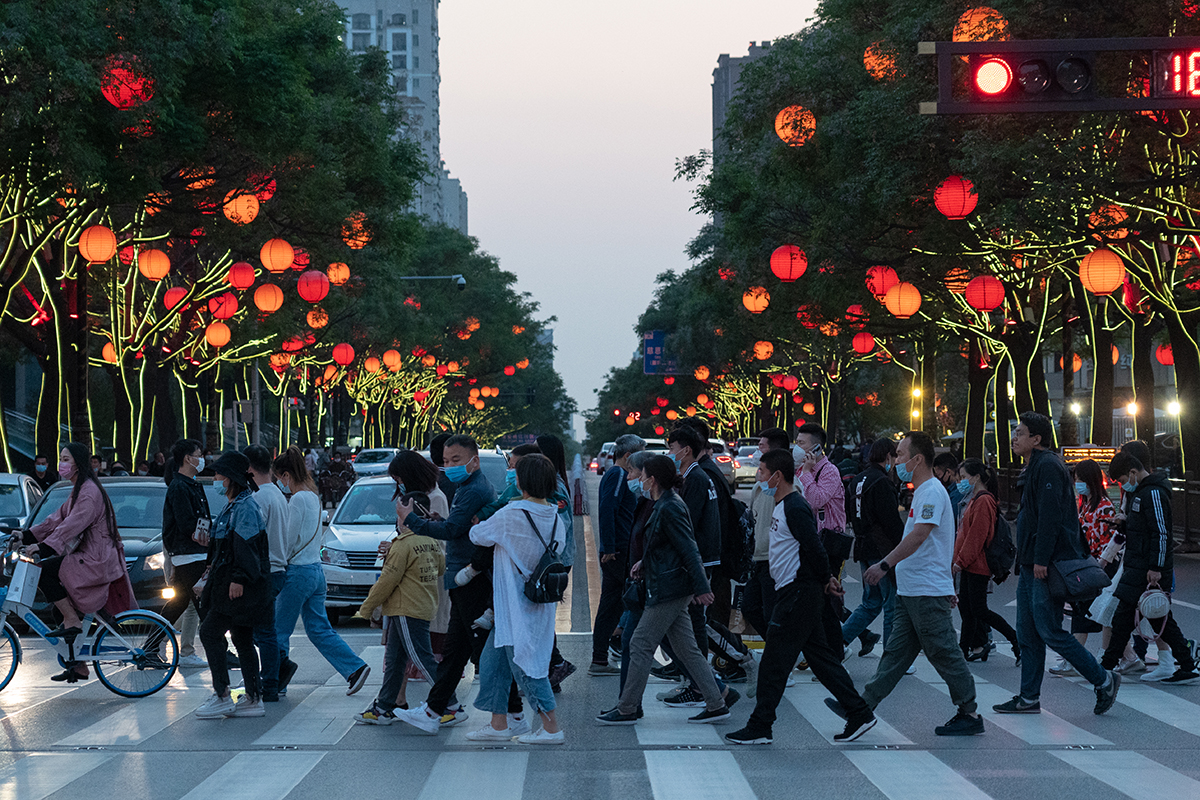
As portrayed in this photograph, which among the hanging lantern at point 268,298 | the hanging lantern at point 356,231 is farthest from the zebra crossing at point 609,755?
the hanging lantern at point 356,231

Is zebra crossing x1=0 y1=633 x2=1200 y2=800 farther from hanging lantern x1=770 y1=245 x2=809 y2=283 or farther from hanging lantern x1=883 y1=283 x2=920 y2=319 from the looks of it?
hanging lantern x1=770 y1=245 x2=809 y2=283

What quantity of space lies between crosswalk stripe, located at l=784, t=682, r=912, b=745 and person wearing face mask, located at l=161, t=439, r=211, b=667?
4.50 m

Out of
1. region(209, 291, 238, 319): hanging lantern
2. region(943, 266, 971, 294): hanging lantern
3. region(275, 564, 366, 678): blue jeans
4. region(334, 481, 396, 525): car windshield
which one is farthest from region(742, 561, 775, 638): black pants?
region(209, 291, 238, 319): hanging lantern

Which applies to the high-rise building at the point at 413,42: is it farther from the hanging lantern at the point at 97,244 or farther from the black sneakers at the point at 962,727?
the black sneakers at the point at 962,727

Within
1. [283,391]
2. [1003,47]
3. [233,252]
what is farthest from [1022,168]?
[283,391]

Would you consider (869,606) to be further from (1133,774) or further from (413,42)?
(413,42)

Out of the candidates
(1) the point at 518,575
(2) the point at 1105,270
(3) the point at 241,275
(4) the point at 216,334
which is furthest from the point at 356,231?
(1) the point at 518,575

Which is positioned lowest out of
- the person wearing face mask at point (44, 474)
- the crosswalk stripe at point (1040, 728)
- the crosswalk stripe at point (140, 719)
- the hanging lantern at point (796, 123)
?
the crosswalk stripe at point (1040, 728)

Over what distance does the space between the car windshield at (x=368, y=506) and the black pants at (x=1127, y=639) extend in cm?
763

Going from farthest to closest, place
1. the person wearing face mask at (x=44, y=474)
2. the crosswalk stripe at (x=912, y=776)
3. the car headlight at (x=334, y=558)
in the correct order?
the person wearing face mask at (x=44, y=474), the car headlight at (x=334, y=558), the crosswalk stripe at (x=912, y=776)

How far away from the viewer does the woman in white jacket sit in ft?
28.4

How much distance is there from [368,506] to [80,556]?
18.5 ft

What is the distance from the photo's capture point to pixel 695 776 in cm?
789

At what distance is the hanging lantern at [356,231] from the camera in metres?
28.4
